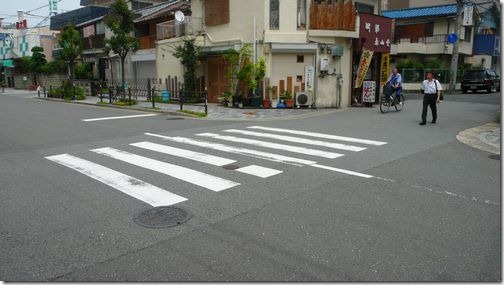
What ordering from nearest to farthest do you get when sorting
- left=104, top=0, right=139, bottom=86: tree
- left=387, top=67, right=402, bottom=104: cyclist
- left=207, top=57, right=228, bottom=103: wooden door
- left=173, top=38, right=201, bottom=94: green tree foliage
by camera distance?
left=387, top=67, right=402, bottom=104: cyclist < left=104, top=0, right=139, bottom=86: tree < left=173, top=38, right=201, bottom=94: green tree foliage < left=207, top=57, right=228, bottom=103: wooden door

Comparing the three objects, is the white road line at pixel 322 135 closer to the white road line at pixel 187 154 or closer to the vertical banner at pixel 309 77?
the white road line at pixel 187 154

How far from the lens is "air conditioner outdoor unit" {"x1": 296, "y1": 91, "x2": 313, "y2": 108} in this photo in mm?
19203

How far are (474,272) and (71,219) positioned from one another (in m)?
4.57

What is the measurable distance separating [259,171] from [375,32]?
54.7ft

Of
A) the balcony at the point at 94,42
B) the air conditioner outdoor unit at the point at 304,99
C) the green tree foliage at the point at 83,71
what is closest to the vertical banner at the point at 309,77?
the air conditioner outdoor unit at the point at 304,99

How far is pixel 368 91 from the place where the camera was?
20.5 metres

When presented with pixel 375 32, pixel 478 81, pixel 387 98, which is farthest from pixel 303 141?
pixel 478 81

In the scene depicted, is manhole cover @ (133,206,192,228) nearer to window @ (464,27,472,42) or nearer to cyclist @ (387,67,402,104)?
cyclist @ (387,67,402,104)

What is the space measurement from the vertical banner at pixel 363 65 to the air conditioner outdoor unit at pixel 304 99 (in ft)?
10.3

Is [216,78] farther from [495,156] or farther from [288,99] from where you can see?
[495,156]

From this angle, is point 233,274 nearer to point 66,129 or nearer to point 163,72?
point 66,129

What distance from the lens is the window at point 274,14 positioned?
18797 millimetres

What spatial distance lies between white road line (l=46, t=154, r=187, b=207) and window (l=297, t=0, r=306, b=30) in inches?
542

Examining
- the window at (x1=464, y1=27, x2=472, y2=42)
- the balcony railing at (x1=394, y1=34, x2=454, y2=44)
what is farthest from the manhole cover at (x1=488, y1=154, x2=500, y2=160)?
the window at (x1=464, y1=27, x2=472, y2=42)
